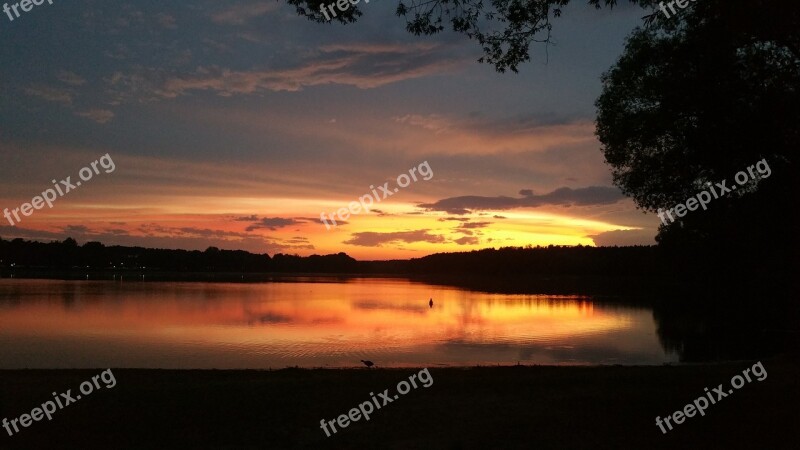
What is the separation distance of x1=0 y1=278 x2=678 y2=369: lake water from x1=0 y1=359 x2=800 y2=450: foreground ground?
10.0 meters

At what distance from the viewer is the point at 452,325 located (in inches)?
1704

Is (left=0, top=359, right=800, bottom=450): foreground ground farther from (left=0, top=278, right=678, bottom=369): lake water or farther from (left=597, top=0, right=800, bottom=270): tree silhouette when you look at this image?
(left=0, top=278, right=678, bottom=369): lake water

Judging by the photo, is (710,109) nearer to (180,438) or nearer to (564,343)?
(180,438)

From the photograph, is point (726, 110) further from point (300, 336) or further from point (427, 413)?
point (300, 336)

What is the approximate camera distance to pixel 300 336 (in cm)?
3441

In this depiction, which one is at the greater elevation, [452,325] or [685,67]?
[685,67]

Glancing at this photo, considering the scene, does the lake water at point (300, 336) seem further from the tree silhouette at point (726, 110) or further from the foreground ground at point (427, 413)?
the tree silhouette at point (726, 110)

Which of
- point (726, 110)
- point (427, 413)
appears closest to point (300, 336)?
point (427, 413)

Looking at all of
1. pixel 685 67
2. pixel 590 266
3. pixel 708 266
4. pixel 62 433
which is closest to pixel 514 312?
pixel 708 266

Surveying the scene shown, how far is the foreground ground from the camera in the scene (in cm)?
933

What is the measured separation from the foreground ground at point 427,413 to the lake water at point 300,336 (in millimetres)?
10038

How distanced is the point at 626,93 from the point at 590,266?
156669 mm

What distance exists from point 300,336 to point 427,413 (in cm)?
2414

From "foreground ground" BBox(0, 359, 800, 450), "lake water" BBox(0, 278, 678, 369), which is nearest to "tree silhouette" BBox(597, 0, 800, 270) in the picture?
"foreground ground" BBox(0, 359, 800, 450)
